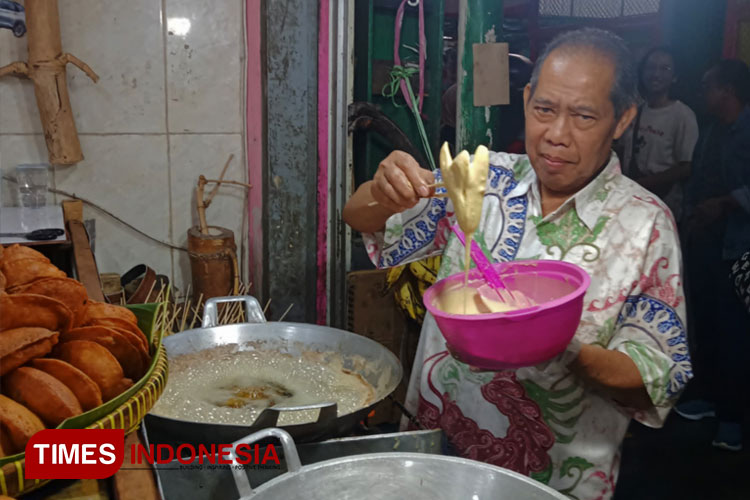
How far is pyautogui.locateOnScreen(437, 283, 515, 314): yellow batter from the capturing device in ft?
3.92

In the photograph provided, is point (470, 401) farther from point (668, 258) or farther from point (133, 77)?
point (133, 77)

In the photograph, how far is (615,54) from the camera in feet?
4.33

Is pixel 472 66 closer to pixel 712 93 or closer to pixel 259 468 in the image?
pixel 712 93

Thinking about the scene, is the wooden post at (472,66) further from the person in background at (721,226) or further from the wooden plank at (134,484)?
the wooden plank at (134,484)

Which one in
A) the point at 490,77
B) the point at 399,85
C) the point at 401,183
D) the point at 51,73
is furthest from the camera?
the point at 399,85

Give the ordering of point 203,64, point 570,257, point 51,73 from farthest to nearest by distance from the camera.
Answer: point 203,64 < point 51,73 < point 570,257

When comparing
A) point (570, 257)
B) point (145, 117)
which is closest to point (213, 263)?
point (145, 117)

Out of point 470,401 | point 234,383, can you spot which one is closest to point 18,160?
point 234,383

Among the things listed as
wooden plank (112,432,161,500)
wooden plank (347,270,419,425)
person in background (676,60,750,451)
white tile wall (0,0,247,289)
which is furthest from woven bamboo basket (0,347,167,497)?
white tile wall (0,0,247,289)

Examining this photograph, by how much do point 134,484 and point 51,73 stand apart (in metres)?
2.64

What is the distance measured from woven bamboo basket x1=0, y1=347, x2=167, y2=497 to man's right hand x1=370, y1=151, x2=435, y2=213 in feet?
1.80

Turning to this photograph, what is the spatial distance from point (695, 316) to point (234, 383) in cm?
168

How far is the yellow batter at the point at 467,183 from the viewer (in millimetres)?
1099

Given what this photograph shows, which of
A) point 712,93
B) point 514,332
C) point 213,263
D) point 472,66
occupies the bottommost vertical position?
point 213,263
